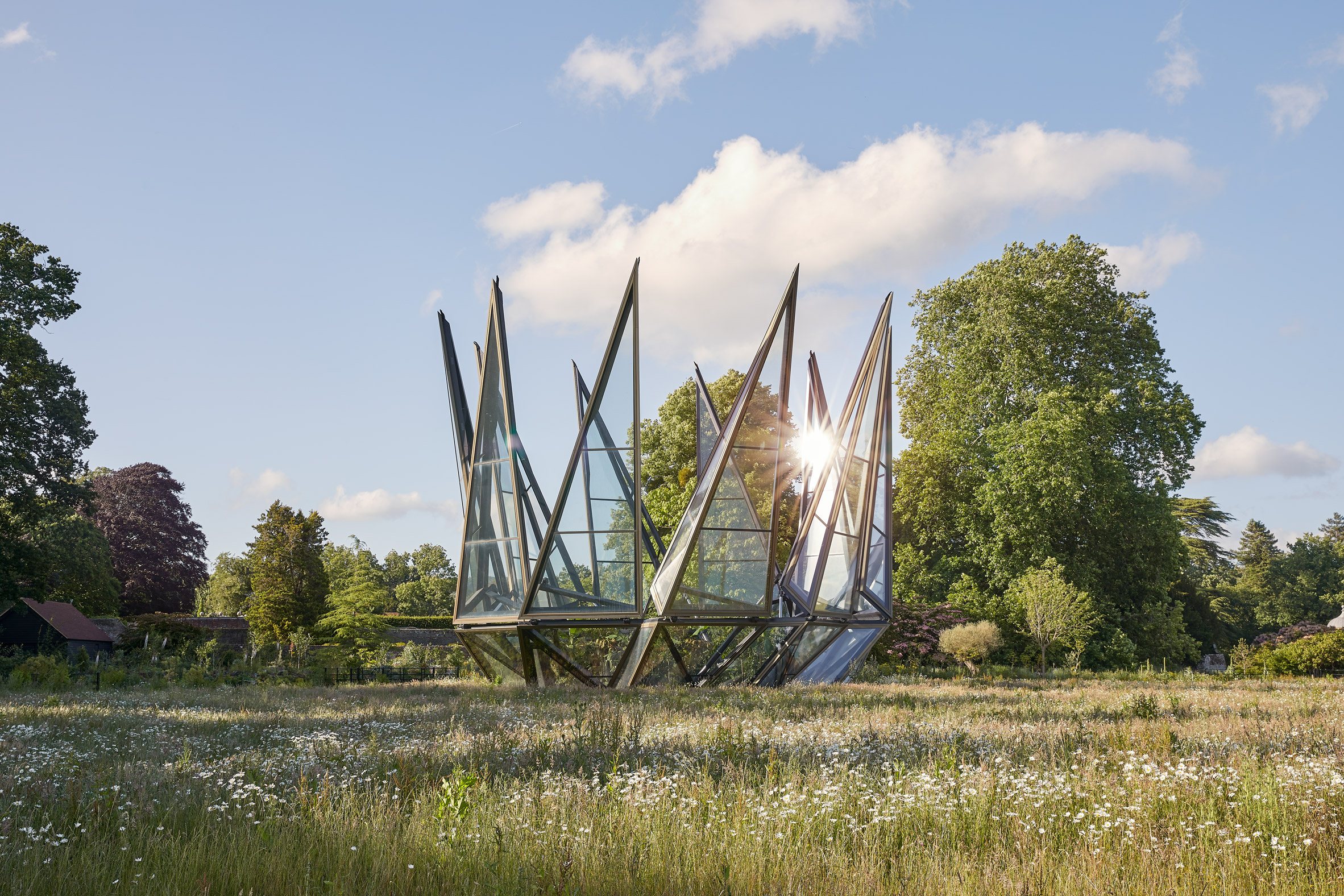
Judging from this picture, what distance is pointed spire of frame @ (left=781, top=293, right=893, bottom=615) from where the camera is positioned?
21031 mm

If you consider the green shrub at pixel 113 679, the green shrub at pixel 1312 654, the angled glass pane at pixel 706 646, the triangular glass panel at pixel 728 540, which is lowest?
the green shrub at pixel 113 679

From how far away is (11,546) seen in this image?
84.2 ft

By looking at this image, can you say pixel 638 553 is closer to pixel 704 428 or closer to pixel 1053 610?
pixel 704 428

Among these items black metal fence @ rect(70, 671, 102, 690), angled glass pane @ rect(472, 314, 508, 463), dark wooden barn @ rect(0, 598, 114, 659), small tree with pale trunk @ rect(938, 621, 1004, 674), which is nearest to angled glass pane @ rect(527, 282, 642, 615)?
angled glass pane @ rect(472, 314, 508, 463)

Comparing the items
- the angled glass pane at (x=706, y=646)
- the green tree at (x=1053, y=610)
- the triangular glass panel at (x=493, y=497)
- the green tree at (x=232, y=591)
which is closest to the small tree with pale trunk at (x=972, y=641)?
the green tree at (x=1053, y=610)

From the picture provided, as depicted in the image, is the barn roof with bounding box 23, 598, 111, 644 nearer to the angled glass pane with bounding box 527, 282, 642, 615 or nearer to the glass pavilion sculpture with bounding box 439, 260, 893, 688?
the glass pavilion sculpture with bounding box 439, 260, 893, 688

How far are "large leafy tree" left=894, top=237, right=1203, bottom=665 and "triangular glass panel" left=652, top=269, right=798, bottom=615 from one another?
1812cm

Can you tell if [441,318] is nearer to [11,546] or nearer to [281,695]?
[281,695]

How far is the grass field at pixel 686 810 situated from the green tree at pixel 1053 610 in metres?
19.6

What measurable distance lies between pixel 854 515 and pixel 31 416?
23.7 metres

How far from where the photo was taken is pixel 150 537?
169 ft

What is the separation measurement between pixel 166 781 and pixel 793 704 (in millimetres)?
8524

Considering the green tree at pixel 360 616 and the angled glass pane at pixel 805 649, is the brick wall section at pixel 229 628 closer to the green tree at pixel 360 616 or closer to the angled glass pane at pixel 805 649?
the green tree at pixel 360 616

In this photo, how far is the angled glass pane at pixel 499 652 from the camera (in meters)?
19.4
